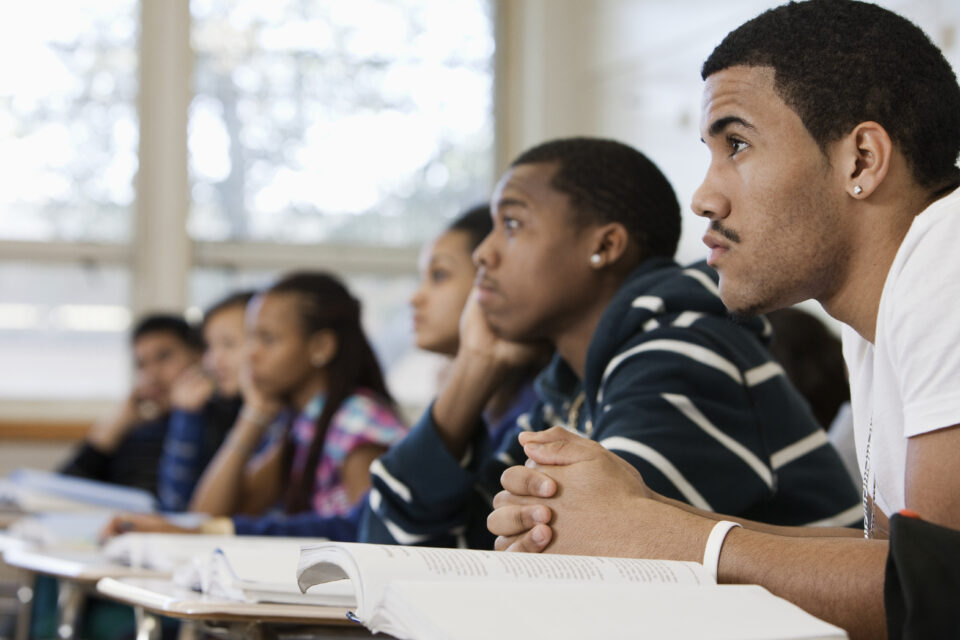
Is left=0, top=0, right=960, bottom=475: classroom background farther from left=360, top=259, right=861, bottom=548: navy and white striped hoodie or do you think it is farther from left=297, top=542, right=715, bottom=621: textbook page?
left=297, top=542, right=715, bottom=621: textbook page

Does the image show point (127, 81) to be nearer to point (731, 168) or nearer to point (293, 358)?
point (293, 358)

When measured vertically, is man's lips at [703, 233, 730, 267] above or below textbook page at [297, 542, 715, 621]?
above

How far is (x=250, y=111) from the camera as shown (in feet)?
16.2

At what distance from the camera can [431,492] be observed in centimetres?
160

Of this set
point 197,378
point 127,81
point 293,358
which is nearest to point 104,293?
point 127,81

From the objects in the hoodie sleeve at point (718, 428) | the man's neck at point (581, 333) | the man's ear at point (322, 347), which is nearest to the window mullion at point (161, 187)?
the man's ear at point (322, 347)

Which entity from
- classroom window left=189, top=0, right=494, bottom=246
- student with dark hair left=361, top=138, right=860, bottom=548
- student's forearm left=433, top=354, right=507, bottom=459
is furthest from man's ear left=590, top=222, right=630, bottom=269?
classroom window left=189, top=0, right=494, bottom=246

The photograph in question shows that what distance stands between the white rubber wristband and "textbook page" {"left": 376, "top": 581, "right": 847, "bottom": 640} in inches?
4.5

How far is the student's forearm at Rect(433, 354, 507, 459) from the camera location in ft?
5.59

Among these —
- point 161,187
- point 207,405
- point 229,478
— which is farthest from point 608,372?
point 161,187

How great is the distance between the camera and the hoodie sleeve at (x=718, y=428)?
4.25 feet

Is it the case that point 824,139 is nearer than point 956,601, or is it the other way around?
point 956,601

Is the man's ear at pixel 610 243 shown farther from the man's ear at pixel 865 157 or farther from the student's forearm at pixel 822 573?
the student's forearm at pixel 822 573

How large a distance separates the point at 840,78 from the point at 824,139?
0.06 metres
